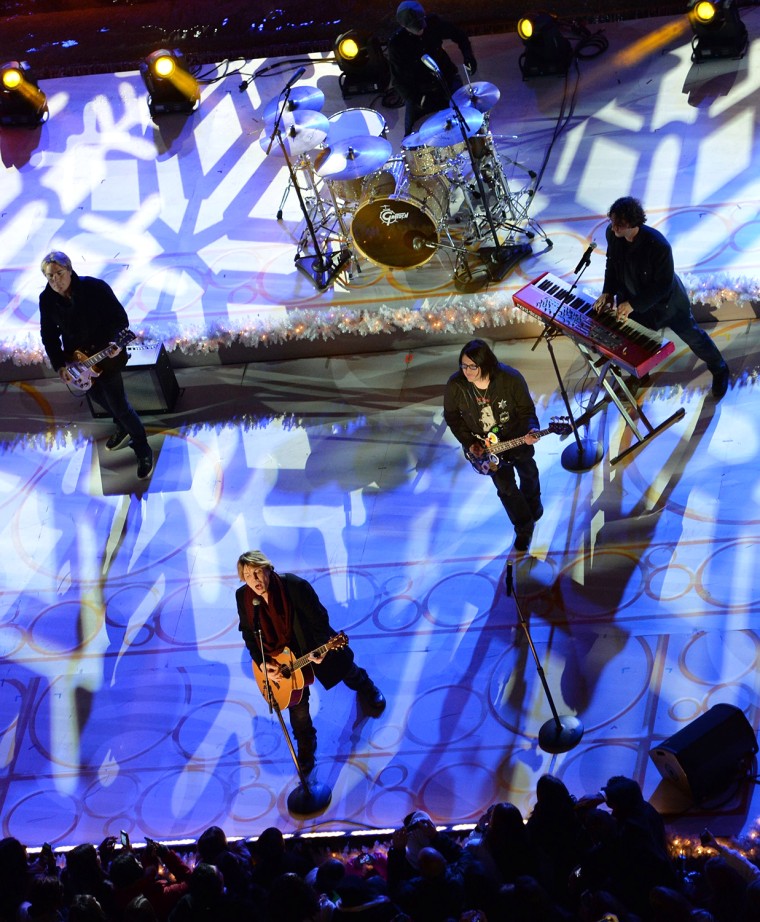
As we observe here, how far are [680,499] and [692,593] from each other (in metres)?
0.69

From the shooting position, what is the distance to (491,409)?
252 inches

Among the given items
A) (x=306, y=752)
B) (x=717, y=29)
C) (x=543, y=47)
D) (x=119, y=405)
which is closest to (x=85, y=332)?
(x=119, y=405)

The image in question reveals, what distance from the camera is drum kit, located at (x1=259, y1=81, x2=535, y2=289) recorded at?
8125 millimetres

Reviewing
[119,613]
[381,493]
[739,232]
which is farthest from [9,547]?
[739,232]

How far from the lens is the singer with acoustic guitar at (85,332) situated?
7457 mm

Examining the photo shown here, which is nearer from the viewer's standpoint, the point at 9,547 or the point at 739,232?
the point at 9,547

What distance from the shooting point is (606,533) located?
703 cm

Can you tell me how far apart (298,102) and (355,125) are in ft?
1.37

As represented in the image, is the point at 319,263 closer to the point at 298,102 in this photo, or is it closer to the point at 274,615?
the point at 298,102

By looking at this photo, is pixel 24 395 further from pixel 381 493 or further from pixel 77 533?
pixel 381 493

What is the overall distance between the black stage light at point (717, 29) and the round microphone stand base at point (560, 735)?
19.8 ft

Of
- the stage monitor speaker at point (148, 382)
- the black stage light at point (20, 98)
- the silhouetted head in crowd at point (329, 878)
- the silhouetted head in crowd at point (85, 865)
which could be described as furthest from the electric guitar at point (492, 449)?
the black stage light at point (20, 98)

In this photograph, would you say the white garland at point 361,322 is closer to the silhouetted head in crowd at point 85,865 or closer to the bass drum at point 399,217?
the bass drum at point 399,217

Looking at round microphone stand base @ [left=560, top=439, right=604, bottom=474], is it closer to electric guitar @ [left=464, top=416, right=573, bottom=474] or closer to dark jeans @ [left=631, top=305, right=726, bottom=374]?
dark jeans @ [left=631, top=305, right=726, bottom=374]
